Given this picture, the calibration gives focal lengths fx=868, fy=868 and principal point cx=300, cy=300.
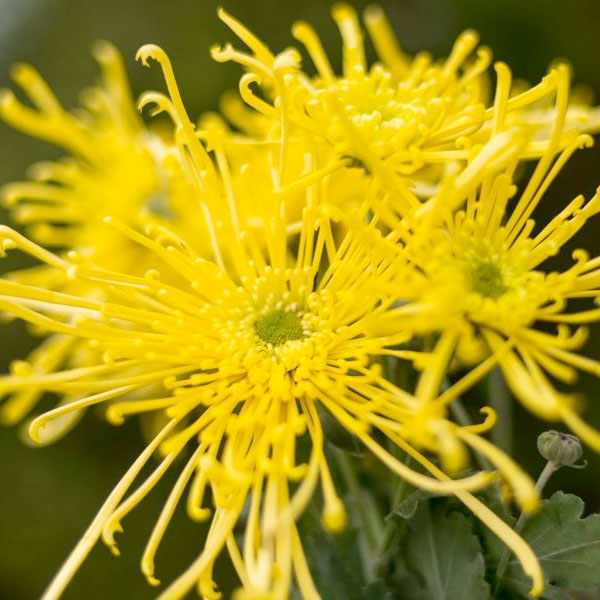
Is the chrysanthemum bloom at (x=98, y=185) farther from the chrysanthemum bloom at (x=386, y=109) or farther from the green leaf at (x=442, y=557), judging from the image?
the green leaf at (x=442, y=557)

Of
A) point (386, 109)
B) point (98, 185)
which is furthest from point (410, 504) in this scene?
point (98, 185)

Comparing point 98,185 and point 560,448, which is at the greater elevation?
point 98,185

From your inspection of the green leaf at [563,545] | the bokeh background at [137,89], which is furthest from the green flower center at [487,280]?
the bokeh background at [137,89]

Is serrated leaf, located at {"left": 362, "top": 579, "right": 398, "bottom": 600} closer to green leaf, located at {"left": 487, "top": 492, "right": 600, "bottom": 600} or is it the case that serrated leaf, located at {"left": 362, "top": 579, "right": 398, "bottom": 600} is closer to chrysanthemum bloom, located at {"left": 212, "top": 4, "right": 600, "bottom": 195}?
green leaf, located at {"left": 487, "top": 492, "right": 600, "bottom": 600}

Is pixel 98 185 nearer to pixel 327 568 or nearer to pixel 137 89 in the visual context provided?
pixel 137 89

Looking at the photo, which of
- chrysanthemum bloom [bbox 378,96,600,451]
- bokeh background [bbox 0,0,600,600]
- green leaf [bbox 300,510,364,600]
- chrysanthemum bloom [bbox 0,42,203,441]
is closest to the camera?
chrysanthemum bloom [bbox 378,96,600,451]

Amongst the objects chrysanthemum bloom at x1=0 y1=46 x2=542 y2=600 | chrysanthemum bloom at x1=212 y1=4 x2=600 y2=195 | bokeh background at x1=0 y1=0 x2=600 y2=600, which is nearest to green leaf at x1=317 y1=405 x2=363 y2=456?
chrysanthemum bloom at x1=0 y1=46 x2=542 y2=600

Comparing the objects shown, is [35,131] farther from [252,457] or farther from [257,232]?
[252,457]
